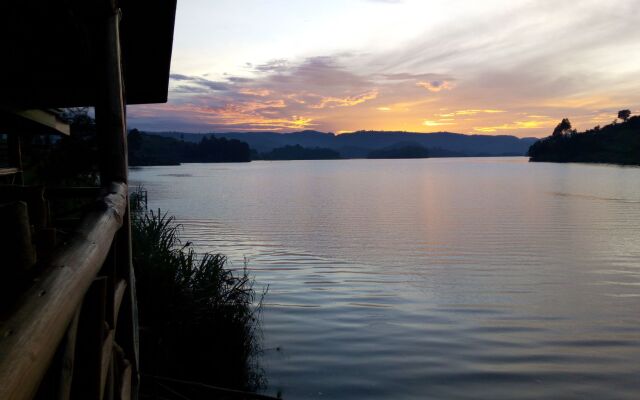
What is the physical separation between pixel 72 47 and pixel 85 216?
123 inches

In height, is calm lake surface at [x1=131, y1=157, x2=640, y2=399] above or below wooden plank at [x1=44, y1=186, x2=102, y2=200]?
below

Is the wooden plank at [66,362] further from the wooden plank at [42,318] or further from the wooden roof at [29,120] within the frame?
the wooden roof at [29,120]

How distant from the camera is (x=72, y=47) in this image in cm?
523

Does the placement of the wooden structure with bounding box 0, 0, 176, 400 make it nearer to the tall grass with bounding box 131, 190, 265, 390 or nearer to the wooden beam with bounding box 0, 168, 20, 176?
the wooden beam with bounding box 0, 168, 20, 176

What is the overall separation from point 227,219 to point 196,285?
1084 inches

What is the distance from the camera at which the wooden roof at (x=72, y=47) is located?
13.5 feet

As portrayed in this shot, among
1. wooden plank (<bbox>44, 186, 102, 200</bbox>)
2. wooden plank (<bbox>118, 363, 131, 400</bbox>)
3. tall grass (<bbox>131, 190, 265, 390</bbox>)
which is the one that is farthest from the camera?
tall grass (<bbox>131, 190, 265, 390</bbox>)

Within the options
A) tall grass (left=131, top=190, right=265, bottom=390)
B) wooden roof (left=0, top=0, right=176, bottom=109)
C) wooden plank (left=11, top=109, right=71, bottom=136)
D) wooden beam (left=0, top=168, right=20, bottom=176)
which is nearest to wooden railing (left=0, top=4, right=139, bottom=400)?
wooden roof (left=0, top=0, right=176, bottom=109)

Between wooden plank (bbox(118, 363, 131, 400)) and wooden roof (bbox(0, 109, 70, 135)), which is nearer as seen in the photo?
wooden plank (bbox(118, 363, 131, 400))

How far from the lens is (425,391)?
8969 millimetres

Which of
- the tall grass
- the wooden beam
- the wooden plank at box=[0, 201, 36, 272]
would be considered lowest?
the tall grass

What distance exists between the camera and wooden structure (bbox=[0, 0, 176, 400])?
1543 millimetres

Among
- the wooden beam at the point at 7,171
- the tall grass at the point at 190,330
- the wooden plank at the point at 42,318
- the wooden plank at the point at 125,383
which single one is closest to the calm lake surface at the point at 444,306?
the tall grass at the point at 190,330

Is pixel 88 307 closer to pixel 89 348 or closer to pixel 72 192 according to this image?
pixel 89 348
